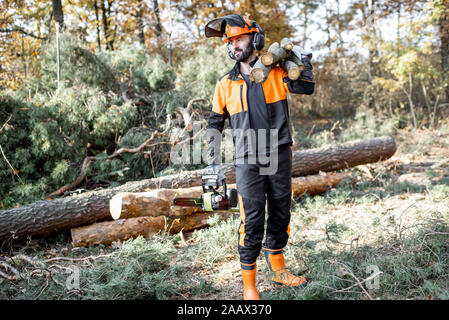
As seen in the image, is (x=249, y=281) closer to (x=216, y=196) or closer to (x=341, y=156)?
(x=216, y=196)

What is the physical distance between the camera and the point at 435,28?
10.0 metres

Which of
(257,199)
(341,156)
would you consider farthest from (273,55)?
(341,156)

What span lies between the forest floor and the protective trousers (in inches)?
20.1

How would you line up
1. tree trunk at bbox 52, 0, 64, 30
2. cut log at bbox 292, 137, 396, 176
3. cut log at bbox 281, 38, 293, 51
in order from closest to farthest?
cut log at bbox 281, 38, 293, 51 → cut log at bbox 292, 137, 396, 176 → tree trunk at bbox 52, 0, 64, 30

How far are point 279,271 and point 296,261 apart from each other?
0.44m

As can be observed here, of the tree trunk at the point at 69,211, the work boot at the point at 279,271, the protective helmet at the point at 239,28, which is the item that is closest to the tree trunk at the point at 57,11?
the tree trunk at the point at 69,211

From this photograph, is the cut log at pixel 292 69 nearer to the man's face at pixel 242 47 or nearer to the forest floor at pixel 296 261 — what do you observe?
the man's face at pixel 242 47

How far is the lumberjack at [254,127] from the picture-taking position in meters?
2.83

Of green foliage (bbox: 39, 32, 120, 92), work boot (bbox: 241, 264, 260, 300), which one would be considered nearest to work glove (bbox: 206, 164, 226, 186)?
work boot (bbox: 241, 264, 260, 300)

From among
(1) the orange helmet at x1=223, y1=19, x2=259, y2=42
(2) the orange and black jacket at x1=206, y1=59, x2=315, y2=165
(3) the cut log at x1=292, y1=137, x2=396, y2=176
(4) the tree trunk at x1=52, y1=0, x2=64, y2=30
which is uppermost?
(4) the tree trunk at x1=52, y1=0, x2=64, y2=30

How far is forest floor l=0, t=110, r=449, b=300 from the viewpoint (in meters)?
2.78

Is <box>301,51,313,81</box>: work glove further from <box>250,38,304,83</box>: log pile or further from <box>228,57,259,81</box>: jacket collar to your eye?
<box>228,57,259,81</box>: jacket collar

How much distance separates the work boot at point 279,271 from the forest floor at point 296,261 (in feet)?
0.28
